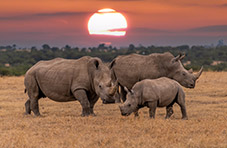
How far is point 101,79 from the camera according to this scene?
36.6 ft

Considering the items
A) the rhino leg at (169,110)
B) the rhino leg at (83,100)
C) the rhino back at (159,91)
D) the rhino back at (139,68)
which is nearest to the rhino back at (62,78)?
the rhino leg at (83,100)

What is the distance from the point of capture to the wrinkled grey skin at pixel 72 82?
11242 mm

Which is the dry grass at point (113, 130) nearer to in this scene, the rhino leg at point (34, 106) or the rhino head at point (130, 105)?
the rhino head at point (130, 105)

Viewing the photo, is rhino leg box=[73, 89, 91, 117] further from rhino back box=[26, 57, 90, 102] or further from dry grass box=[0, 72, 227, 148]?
dry grass box=[0, 72, 227, 148]

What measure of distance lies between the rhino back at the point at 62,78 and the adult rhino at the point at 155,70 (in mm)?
2341

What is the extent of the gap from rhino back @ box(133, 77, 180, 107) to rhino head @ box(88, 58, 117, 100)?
80 cm

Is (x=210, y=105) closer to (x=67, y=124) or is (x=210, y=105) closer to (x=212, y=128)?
(x=212, y=128)

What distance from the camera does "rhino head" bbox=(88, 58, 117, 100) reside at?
1079cm

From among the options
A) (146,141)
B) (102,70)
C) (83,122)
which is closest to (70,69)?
(102,70)

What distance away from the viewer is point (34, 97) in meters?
12.0

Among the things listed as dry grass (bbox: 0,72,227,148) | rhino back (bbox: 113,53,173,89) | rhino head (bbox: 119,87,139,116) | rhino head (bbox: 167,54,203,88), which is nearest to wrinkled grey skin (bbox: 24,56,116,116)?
rhino head (bbox: 119,87,139,116)

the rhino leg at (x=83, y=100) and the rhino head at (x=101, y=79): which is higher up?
the rhino head at (x=101, y=79)

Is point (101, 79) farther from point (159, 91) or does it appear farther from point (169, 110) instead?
point (169, 110)

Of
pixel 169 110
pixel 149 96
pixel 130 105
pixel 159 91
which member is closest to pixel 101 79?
pixel 130 105
